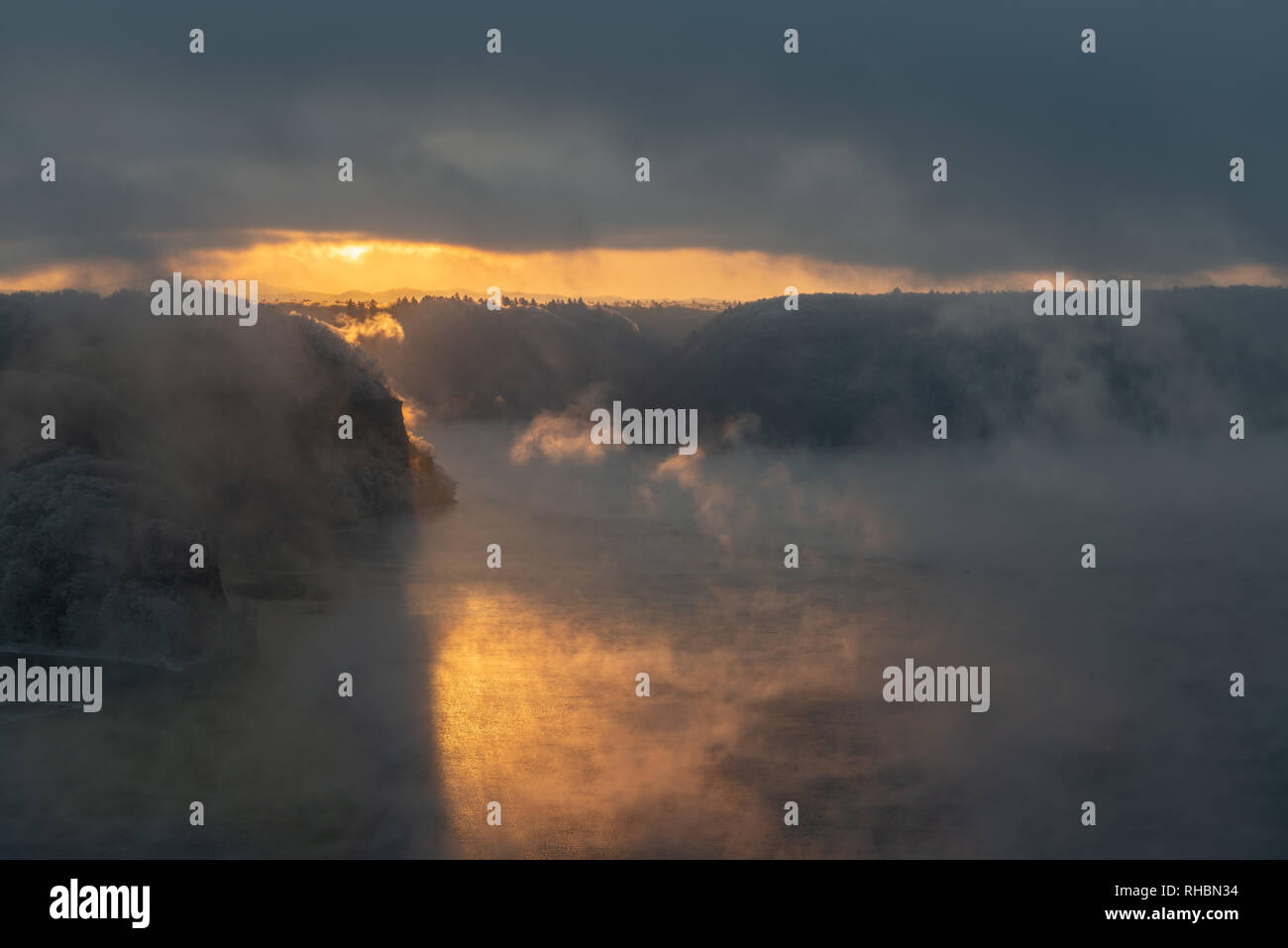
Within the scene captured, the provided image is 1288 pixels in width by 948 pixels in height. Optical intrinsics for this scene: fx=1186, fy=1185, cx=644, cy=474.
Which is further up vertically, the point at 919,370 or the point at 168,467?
the point at 919,370

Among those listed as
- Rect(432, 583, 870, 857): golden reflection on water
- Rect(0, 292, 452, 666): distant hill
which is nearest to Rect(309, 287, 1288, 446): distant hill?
Rect(0, 292, 452, 666): distant hill

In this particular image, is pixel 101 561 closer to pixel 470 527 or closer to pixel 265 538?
pixel 265 538

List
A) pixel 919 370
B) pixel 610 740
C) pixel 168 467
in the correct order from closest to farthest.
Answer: pixel 610 740
pixel 168 467
pixel 919 370

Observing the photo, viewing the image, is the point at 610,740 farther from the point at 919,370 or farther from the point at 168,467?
the point at 919,370

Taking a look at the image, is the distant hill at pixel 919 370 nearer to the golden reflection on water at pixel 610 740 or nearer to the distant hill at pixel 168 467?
the distant hill at pixel 168 467

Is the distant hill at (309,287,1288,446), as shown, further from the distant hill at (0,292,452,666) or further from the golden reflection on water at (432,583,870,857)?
the golden reflection on water at (432,583,870,857)

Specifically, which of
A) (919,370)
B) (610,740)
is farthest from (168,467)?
(919,370)

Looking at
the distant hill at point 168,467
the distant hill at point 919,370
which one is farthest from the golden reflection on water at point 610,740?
the distant hill at point 919,370

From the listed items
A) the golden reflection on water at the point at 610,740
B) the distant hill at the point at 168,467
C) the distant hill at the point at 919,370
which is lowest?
the golden reflection on water at the point at 610,740
